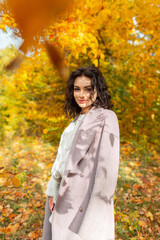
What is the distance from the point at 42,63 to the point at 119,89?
8.15 feet

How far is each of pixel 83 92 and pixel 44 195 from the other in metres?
2.77

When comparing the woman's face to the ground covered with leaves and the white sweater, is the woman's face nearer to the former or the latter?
the white sweater

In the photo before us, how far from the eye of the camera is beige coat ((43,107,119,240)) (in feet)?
3.75

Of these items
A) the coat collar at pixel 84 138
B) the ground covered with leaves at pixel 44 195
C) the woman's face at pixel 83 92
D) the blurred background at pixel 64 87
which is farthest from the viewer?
the ground covered with leaves at pixel 44 195

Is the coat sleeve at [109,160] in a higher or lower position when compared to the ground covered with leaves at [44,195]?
higher

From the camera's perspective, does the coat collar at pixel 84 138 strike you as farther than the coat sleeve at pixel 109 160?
Yes

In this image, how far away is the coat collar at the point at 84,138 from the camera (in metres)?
1.24

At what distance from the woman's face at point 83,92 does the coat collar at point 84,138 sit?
19 cm

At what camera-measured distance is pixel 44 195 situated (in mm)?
3291

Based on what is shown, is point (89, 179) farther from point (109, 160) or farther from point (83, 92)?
point (83, 92)

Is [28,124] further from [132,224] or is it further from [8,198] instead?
[132,224]

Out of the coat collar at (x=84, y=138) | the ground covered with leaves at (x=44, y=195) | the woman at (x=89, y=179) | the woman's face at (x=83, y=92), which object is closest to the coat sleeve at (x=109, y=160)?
the woman at (x=89, y=179)

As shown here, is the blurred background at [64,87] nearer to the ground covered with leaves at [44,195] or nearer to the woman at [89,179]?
the ground covered with leaves at [44,195]

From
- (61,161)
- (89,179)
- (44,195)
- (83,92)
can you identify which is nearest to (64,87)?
(44,195)
